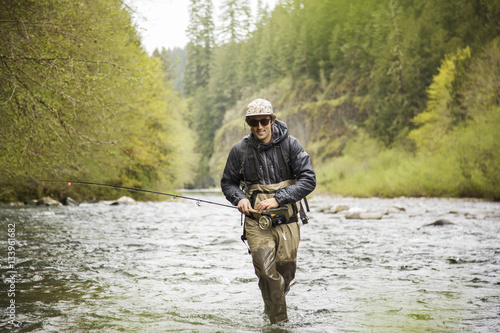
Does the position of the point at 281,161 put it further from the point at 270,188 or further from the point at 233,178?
the point at 233,178

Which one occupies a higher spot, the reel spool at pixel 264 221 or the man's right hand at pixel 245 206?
the man's right hand at pixel 245 206

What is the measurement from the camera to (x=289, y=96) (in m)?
70.1

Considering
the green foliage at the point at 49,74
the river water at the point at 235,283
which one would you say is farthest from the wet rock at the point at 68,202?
the green foliage at the point at 49,74

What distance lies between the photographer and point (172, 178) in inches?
1396

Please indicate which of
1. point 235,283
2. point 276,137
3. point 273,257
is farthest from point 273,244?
point 235,283

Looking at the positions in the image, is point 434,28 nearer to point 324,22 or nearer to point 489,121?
point 489,121

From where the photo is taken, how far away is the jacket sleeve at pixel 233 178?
196 inches

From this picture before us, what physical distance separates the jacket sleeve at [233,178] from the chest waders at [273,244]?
144 millimetres

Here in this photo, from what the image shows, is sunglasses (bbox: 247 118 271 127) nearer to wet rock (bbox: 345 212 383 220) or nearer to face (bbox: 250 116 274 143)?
face (bbox: 250 116 274 143)

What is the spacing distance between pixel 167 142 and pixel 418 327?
94.8 feet

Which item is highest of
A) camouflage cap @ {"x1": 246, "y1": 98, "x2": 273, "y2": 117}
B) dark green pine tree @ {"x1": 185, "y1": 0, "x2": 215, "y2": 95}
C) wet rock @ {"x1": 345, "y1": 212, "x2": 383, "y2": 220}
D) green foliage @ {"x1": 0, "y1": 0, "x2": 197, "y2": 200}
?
dark green pine tree @ {"x1": 185, "y1": 0, "x2": 215, "y2": 95}

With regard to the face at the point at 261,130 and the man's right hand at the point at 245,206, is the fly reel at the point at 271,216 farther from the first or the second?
the face at the point at 261,130

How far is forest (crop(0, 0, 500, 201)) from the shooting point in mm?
7953

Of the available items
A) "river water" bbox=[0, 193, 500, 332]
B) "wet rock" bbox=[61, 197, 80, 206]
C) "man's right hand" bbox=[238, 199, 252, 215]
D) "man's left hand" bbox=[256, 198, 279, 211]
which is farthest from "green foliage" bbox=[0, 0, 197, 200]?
"wet rock" bbox=[61, 197, 80, 206]
